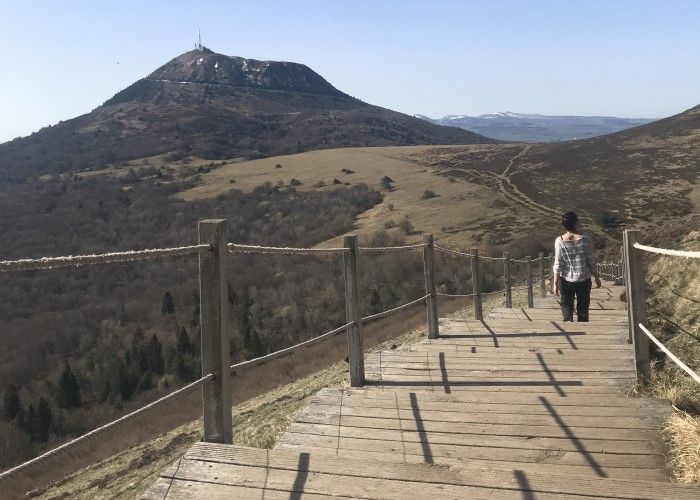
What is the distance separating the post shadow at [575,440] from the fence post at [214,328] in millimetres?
2003

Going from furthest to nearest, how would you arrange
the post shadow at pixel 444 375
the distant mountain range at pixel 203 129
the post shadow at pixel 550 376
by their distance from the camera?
the distant mountain range at pixel 203 129
the post shadow at pixel 444 375
the post shadow at pixel 550 376

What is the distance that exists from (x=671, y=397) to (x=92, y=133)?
142 meters

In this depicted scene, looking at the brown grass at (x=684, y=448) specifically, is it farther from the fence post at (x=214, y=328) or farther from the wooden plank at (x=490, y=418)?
the fence post at (x=214, y=328)

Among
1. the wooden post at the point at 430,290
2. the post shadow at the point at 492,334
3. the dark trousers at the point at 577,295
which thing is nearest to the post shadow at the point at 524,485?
the post shadow at the point at 492,334

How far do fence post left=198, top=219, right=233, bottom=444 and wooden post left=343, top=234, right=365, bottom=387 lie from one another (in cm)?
184

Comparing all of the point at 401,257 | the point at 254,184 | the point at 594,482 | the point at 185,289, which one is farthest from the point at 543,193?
the point at 594,482

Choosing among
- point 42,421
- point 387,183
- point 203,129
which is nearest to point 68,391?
point 42,421

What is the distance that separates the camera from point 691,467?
294cm

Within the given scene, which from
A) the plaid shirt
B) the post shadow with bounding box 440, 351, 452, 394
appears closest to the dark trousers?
the plaid shirt

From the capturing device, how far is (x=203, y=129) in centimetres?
12925

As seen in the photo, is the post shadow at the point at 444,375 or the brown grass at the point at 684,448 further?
the post shadow at the point at 444,375

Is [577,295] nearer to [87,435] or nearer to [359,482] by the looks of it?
[359,482]

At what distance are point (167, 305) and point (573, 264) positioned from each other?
3347 centimetres

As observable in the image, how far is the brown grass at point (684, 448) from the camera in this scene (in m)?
2.91
